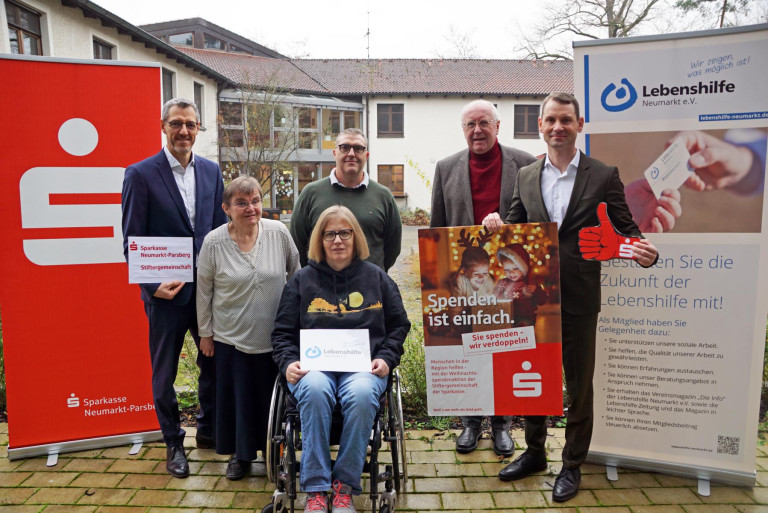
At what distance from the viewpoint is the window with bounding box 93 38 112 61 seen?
1591cm

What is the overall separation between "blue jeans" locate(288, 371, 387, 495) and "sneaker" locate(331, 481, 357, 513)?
0.03m

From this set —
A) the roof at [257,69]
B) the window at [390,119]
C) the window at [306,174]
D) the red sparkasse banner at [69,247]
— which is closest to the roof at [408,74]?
the roof at [257,69]

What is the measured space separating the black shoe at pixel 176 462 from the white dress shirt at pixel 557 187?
262cm

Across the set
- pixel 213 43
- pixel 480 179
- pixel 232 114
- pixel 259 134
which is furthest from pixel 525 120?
pixel 480 179

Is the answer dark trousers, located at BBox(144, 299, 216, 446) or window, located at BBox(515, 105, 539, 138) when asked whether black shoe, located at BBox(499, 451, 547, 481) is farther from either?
window, located at BBox(515, 105, 539, 138)

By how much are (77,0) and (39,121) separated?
12.7 metres

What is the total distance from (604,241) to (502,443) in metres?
1.56

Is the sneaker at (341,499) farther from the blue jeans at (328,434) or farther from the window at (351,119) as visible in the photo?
the window at (351,119)

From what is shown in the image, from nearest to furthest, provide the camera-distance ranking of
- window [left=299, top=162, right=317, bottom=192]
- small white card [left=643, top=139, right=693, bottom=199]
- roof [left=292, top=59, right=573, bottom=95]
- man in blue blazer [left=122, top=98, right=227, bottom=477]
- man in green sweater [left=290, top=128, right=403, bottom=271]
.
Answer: small white card [left=643, top=139, right=693, bottom=199] < man in blue blazer [left=122, top=98, right=227, bottom=477] < man in green sweater [left=290, top=128, right=403, bottom=271] < window [left=299, top=162, right=317, bottom=192] < roof [left=292, top=59, right=573, bottom=95]

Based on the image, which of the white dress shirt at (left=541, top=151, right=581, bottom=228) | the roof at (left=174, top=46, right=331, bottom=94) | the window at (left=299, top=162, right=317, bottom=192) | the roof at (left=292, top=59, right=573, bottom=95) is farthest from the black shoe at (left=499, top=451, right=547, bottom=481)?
the roof at (left=292, top=59, right=573, bottom=95)

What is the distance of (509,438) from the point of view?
380 centimetres

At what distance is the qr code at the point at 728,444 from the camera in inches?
131

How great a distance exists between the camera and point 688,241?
3.30 meters

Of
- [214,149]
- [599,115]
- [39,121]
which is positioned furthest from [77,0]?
[599,115]
